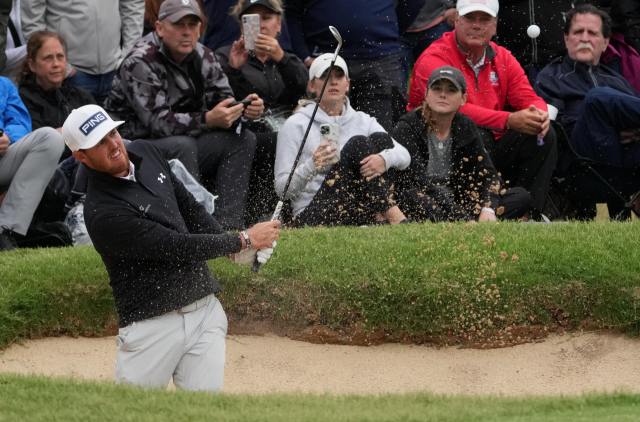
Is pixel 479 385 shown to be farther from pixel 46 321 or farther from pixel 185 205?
pixel 46 321

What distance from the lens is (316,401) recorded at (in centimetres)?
478

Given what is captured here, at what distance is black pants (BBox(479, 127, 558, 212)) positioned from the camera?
8992mm

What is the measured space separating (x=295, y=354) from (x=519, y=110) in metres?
3.84

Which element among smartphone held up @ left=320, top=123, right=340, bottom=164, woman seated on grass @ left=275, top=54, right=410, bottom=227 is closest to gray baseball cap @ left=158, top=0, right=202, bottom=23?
woman seated on grass @ left=275, top=54, right=410, bottom=227

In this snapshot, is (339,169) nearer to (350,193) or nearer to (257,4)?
(350,193)

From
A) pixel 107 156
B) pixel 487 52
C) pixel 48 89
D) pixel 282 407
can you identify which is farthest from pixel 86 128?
pixel 487 52

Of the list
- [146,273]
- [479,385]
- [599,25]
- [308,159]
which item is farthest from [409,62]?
[146,273]

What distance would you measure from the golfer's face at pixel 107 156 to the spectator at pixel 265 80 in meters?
3.69

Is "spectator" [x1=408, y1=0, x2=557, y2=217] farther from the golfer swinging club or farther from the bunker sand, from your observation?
the golfer swinging club

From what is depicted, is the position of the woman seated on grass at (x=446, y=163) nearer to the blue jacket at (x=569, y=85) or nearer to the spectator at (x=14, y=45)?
the blue jacket at (x=569, y=85)

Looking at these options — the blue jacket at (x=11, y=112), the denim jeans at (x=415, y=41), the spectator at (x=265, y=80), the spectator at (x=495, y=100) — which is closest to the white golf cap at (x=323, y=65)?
the spectator at (x=265, y=80)

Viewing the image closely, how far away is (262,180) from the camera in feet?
29.1

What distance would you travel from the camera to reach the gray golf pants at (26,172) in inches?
304

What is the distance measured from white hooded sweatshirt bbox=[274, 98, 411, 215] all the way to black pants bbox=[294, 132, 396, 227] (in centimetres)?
10
